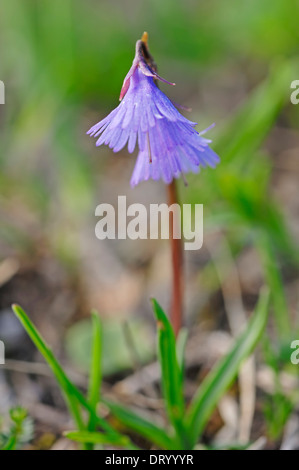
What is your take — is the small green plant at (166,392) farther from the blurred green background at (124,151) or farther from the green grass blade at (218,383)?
the blurred green background at (124,151)

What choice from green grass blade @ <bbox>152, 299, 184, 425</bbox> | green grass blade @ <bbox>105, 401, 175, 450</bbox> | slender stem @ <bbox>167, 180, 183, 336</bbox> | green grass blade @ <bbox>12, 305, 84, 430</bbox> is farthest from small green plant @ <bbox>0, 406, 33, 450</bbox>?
slender stem @ <bbox>167, 180, 183, 336</bbox>

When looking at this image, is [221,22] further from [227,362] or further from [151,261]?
[227,362]

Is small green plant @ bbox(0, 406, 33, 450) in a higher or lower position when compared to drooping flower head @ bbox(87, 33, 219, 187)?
lower

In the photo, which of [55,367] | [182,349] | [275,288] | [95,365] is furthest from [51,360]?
[275,288]

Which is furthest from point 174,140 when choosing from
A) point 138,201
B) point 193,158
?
point 138,201

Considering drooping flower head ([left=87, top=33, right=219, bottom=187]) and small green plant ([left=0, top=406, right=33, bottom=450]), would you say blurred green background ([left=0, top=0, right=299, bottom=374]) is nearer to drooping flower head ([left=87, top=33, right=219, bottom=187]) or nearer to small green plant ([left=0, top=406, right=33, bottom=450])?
small green plant ([left=0, top=406, right=33, bottom=450])

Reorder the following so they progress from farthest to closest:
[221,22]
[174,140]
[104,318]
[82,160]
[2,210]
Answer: [221,22]
[82,160]
[2,210]
[104,318]
[174,140]
